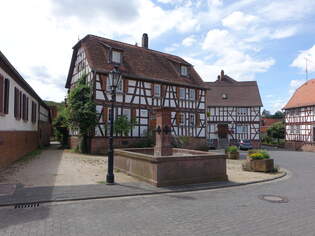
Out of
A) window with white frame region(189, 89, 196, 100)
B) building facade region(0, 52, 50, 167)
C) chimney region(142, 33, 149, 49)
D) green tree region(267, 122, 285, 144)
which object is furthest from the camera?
green tree region(267, 122, 285, 144)

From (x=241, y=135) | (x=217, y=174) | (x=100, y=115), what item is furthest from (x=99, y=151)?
(x=241, y=135)

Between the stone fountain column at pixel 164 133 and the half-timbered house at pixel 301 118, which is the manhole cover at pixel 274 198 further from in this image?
the half-timbered house at pixel 301 118

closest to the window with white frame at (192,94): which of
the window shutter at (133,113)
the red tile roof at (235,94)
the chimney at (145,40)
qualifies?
the window shutter at (133,113)

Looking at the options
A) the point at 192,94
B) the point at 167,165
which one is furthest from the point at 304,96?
the point at 167,165

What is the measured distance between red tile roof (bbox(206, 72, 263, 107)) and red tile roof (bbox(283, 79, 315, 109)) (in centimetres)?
506

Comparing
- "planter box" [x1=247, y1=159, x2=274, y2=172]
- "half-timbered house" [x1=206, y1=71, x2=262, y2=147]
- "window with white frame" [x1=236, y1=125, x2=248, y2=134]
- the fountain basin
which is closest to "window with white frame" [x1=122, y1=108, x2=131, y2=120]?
the fountain basin

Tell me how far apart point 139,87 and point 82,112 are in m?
5.94

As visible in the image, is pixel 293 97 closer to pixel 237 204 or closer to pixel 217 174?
pixel 217 174

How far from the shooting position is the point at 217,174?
9797mm

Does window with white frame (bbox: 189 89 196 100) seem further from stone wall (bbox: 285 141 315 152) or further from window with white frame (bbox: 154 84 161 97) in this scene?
stone wall (bbox: 285 141 315 152)

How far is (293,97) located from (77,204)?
3948cm

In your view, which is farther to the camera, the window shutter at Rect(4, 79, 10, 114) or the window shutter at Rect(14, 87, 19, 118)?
the window shutter at Rect(14, 87, 19, 118)

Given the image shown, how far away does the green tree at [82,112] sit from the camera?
62.8ft

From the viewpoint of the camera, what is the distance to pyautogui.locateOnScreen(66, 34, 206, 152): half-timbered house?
20547 mm
